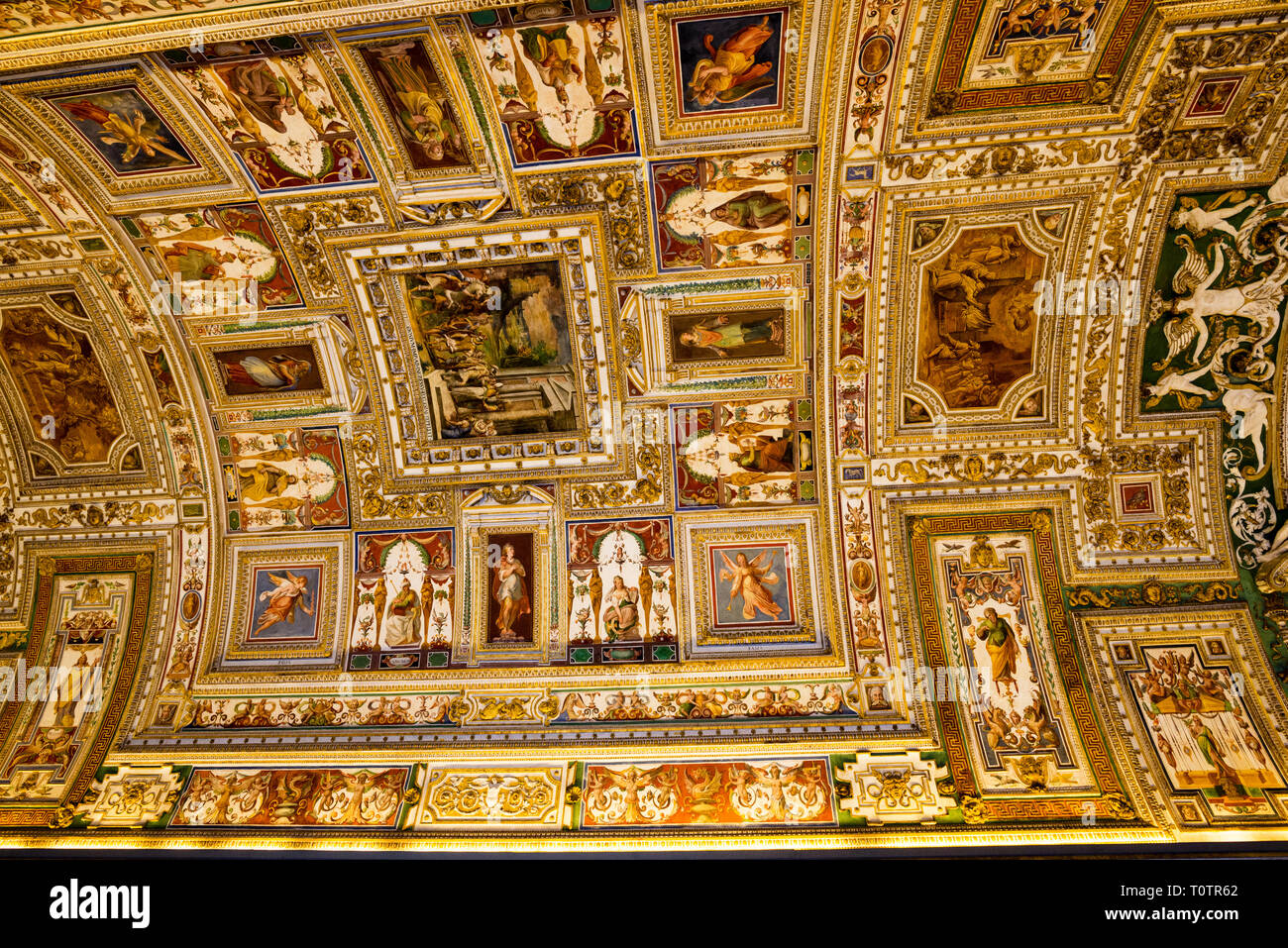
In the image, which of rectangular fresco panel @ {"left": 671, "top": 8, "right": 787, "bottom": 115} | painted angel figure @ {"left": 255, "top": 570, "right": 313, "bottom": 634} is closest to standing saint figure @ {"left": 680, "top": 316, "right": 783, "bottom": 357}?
rectangular fresco panel @ {"left": 671, "top": 8, "right": 787, "bottom": 115}

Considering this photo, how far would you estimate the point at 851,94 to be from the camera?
24.2ft

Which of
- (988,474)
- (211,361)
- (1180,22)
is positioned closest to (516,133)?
(211,361)

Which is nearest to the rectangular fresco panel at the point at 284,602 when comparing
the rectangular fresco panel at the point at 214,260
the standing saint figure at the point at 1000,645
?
the rectangular fresco panel at the point at 214,260

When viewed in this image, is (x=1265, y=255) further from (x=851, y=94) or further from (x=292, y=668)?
(x=292, y=668)

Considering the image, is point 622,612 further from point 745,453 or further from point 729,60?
point 729,60

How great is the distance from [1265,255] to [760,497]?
284 inches

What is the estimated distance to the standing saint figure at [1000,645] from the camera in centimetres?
877

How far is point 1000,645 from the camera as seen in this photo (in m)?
8.98

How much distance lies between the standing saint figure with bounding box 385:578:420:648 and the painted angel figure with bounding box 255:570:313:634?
4.38 ft

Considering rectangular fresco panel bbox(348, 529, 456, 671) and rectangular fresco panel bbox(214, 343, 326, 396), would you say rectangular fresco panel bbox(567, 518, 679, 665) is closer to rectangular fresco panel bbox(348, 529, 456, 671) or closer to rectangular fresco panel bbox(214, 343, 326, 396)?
rectangular fresco panel bbox(348, 529, 456, 671)

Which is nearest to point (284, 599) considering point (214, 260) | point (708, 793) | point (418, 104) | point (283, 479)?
point (283, 479)

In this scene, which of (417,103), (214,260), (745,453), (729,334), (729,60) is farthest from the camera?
(745,453)

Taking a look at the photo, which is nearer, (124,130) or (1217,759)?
(124,130)

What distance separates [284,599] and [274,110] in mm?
6849
